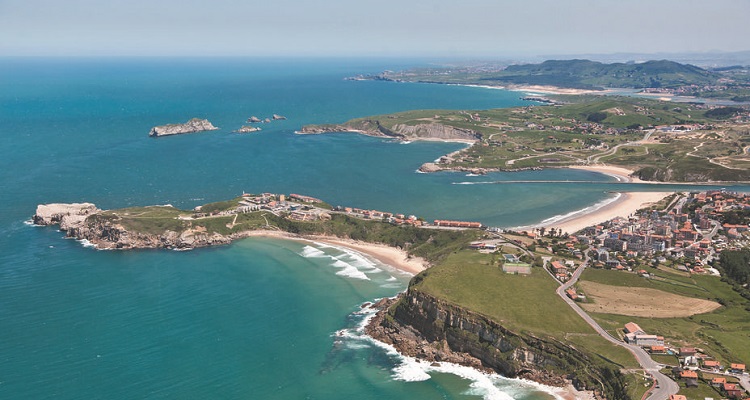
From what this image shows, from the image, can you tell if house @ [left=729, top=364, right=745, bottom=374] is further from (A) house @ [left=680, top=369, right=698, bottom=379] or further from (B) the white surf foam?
(B) the white surf foam

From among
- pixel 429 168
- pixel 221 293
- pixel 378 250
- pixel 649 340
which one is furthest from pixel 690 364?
A: pixel 429 168

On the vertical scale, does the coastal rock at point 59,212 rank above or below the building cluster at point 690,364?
below

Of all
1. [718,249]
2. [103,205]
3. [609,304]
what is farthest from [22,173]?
[718,249]

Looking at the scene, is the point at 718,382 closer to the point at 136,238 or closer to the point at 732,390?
the point at 732,390

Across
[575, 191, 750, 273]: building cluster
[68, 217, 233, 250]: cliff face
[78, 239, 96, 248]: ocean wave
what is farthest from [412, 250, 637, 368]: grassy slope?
[78, 239, 96, 248]: ocean wave

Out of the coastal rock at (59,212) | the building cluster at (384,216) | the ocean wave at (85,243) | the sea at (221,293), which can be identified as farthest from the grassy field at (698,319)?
the coastal rock at (59,212)

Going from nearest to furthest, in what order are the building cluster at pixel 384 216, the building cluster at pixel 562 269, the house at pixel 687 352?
1. the house at pixel 687 352
2. the building cluster at pixel 562 269
3. the building cluster at pixel 384 216

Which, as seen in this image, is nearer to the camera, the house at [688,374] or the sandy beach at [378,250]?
the house at [688,374]

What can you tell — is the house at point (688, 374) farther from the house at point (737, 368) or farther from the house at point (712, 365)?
the house at point (737, 368)
